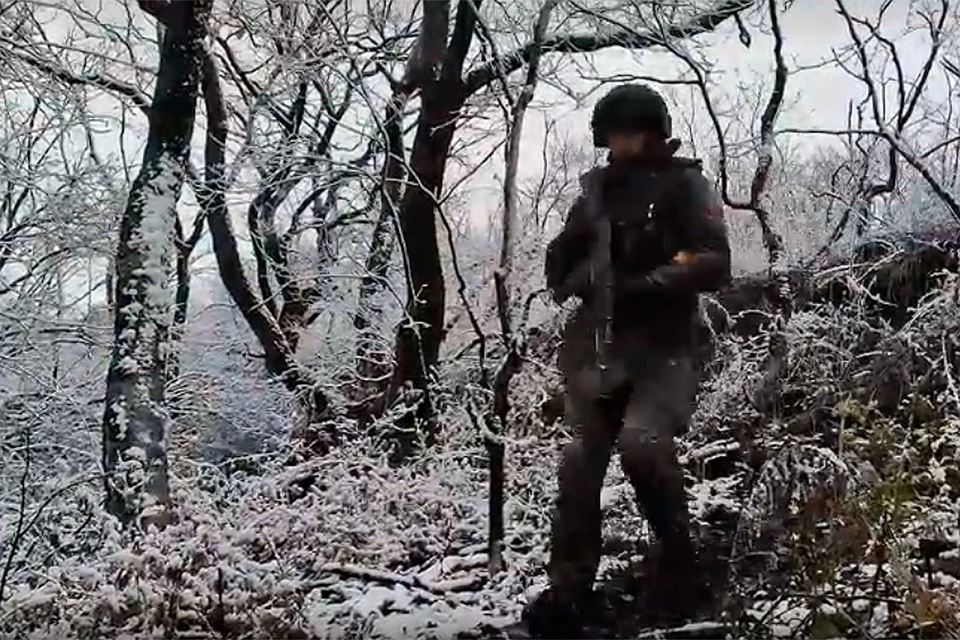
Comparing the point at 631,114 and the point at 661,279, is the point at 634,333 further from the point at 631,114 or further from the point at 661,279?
the point at 631,114

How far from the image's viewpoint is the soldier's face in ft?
3.65

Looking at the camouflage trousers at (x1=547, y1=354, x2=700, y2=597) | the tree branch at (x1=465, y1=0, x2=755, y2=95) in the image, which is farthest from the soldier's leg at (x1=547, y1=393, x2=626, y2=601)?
the tree branch at (x1=465, y1=0, x2=755, y2=95)

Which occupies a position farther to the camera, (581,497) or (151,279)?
(151,279)

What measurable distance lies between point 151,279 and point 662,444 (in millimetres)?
927

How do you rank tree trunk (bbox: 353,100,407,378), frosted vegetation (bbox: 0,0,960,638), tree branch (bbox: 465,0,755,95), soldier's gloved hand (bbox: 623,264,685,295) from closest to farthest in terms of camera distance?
soldier's gloved hand (bbox: 623,264,685,295) < frosted vegetation (bbox: 0,0,960,638) < tree branch (bbox: 465,0,755,95) < tree trunk (bbox: 353,100,407,378)

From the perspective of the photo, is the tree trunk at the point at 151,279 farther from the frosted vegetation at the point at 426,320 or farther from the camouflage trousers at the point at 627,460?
the camouflage trousers at the point at 627,460

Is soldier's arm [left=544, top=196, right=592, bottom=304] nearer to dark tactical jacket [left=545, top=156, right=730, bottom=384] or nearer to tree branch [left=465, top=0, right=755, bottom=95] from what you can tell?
dark tactical jacket [left=545, top=156, right=730, bottom=384]

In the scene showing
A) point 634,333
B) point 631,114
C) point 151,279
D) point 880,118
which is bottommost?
point 634,333

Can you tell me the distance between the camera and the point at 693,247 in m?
1.08

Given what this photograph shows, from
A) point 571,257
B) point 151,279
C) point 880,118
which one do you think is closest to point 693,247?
point 571,257

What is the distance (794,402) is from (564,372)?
449mm

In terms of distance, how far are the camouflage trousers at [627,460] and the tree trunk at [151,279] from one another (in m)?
0.68

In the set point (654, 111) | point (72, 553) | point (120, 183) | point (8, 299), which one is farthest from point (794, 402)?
point (8, 299)

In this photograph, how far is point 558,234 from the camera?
1205 millimetres
